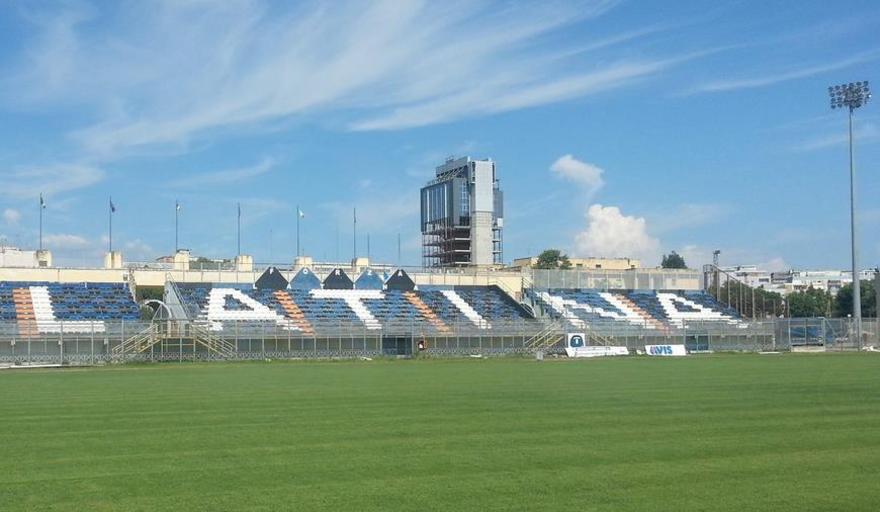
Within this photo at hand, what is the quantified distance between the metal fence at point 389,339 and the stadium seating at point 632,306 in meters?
4.29

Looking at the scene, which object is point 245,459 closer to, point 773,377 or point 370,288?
point 773,377

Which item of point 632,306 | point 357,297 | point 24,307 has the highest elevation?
point 357,297

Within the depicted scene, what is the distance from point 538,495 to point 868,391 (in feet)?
63.6

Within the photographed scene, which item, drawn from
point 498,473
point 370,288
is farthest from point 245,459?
point 370,288

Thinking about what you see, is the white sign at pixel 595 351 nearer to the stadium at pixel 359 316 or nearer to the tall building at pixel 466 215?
the stadium at pixel 359 316

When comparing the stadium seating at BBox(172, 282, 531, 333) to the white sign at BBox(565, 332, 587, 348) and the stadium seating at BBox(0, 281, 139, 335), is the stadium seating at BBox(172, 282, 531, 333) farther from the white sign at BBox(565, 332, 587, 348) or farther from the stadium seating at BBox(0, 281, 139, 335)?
the white sign at BBox(565, 332, 587, 348)

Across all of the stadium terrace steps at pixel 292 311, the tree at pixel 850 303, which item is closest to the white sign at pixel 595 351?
the stadium terrace steps at pixel 292 311

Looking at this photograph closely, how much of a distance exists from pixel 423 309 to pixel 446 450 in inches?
2552

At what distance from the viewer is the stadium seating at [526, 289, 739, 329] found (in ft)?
274

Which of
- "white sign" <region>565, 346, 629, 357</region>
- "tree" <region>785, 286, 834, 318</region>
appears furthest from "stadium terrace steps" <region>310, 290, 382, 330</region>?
"tree" <region>785, 286, 834, 318</region>

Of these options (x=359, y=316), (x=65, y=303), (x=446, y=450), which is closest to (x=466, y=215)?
(x=359, y=316)

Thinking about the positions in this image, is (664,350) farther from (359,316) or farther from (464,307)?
(359,316)

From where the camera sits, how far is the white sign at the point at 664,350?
70250mm

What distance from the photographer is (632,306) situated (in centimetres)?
8869
